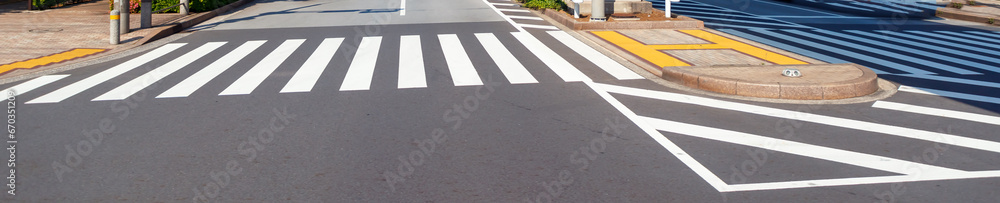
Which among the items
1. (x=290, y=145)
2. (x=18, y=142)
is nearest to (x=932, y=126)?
(x=290, y=145)

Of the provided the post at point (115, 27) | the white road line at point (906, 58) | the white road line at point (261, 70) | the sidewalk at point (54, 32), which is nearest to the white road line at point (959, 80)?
the white road line at point (906, 58)

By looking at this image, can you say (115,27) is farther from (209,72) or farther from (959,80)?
(959,80)

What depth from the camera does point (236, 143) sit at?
7246 millimetres

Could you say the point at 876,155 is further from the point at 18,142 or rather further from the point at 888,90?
→ the point at 18,142

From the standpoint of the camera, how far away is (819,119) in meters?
8.37

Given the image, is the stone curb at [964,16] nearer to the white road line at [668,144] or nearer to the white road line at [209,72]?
the white road line at [668,144]

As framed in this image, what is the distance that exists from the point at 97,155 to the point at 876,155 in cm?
622

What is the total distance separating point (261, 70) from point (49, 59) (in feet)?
12.8

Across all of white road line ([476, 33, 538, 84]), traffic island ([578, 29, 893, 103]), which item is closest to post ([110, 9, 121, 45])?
white road line ([476, 33, 538, 84])

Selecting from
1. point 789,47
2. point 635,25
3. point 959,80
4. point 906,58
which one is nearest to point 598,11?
point 635,25

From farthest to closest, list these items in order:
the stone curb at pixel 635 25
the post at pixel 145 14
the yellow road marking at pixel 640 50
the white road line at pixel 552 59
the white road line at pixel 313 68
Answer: the stone curb at pixel 635 25 < the post at pixel 145 14 < the yellow road marking at pixel 640 50 < the white road line at pixel 552 59 < the white road line at pixel 313 68

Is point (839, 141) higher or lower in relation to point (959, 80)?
lower

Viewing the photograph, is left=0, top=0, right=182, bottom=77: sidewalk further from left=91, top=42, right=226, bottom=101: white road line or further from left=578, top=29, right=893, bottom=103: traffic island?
left=578, top=29, right=893, bottom=103: traffic island

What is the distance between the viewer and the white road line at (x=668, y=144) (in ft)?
19.9
